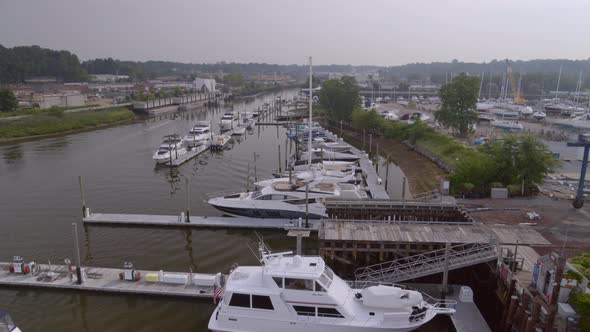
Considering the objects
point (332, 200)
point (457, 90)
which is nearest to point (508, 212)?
point (332, 200)

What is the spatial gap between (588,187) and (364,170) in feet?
54.3

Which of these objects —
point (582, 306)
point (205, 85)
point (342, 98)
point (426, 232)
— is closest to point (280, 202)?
point (426, 232)

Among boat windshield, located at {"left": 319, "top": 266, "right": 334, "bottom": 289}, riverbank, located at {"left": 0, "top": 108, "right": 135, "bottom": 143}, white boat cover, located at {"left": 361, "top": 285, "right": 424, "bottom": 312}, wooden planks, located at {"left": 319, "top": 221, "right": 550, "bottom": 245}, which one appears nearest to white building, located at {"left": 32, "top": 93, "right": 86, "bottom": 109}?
riverbank, located at {"left": 0, "top": 108, "right": 135, "bottom": 143}

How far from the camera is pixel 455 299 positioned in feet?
52.3

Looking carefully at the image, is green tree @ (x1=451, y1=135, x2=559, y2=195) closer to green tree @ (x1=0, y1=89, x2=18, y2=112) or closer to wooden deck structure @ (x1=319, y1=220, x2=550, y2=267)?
wooden deck structure @ (x1=319, y1=220, x2=550, y2=267)

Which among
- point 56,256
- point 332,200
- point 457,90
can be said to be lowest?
point 56,256

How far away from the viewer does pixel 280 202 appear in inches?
995

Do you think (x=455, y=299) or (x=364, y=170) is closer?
(x=455, y=299)

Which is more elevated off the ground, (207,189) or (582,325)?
(582,325)

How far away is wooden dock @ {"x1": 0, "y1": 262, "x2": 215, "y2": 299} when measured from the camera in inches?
680

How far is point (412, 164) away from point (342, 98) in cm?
2952

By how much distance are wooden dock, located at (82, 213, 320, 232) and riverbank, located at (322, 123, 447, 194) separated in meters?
12.9

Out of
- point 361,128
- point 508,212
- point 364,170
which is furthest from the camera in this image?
point 361,128

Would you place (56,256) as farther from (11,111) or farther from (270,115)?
(270,115)
